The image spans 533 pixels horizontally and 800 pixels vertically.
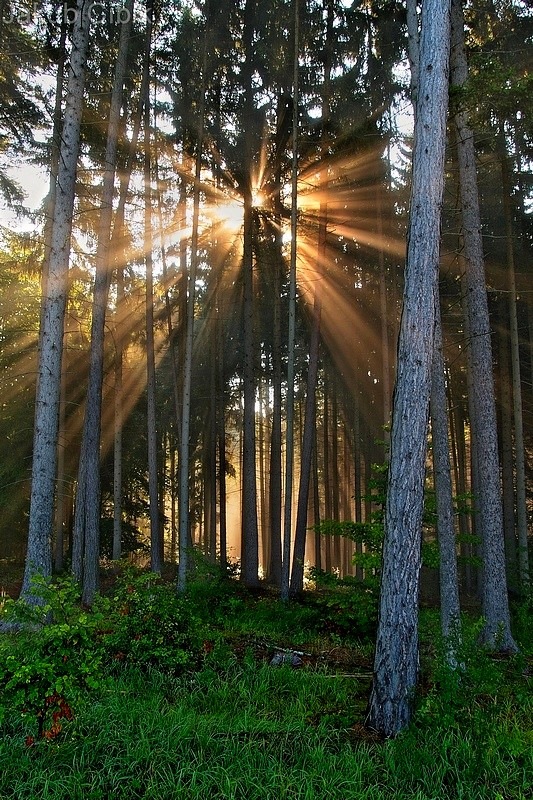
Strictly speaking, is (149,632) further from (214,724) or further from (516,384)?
(516,384)

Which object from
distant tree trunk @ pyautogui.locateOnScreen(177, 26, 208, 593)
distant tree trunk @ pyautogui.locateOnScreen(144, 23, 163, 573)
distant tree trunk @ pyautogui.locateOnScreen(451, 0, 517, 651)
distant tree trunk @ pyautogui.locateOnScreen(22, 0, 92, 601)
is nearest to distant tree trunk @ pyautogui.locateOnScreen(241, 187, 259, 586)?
distant tree trunk @ pyautogui.locateOnScreen(177, 26, 208, 593)

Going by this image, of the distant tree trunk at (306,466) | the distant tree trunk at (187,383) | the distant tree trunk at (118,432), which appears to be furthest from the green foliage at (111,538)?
the distant tree trunk at (306,466)

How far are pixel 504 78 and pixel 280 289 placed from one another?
10.5 metres

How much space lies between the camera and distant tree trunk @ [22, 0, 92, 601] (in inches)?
309

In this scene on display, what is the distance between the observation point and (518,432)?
12.8m

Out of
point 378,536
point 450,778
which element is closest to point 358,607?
point 378,536

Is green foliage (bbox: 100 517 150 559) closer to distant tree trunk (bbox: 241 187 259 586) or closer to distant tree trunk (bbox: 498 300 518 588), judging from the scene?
distant tree trunk (bbox: 241 187 259 586)

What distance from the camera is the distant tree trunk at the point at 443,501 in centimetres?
657

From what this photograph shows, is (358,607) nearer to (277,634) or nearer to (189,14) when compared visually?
(277,634)

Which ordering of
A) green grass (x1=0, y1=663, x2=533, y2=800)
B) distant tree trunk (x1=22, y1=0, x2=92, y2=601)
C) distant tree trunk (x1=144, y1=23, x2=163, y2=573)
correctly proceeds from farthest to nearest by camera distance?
distant tree trunk (x1=144, y1=23, x2=163, y2=573) < distant tree trunk (x1=22, y1=0, x2=92, y2=601) < green grass (x1=0, y1=663, x2=533, y2=800)

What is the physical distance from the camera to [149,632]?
6.10 metres

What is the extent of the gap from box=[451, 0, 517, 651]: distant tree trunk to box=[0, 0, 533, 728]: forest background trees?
0.07 metres

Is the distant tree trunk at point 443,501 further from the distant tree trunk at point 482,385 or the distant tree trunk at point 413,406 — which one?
the distant tree trunk at point 413,406

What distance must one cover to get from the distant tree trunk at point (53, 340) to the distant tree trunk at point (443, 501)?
18.2ft
